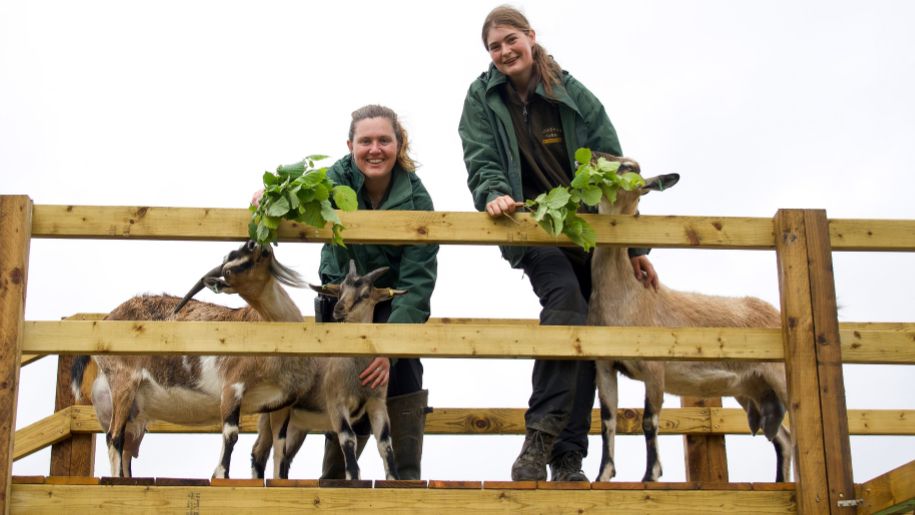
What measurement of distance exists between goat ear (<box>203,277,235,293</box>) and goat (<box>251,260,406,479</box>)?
630 millimetres

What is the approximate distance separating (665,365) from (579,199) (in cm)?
303

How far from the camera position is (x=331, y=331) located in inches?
239

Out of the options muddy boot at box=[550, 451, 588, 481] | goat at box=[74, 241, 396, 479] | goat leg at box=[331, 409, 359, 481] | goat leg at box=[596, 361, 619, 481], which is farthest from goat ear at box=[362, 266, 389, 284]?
muddy boot at box=[550, 451, 588, 481]

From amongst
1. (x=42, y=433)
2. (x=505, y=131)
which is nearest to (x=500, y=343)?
(x=505, y=131)

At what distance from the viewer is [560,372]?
692 cm

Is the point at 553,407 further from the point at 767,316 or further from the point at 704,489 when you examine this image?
the point at 767,316

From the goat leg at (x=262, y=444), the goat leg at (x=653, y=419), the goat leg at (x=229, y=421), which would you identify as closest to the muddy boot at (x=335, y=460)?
the goat leg at (x=262, y=444)

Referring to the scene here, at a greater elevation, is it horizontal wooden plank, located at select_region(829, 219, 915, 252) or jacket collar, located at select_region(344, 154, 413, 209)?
jacket collar, located at select_region(344, 154, 413, 209)

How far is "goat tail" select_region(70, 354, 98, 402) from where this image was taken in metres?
9.59

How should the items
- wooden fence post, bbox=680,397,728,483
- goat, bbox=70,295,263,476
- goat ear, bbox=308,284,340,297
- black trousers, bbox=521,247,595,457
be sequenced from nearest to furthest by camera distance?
1. black trousers, bbox=521,247,595,457
2. goat ear, bbox=308,284,340,297
3. goat, bbox=70,295,263,476
4. wooden fence post, bbox=680,397,728,483

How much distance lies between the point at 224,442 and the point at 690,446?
150 inches

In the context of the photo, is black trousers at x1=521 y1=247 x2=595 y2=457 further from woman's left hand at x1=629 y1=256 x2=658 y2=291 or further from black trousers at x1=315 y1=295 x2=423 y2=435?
black trousers at x1=315 y1=295 x2=423 y2=435

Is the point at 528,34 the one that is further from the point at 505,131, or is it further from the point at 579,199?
the point at 579,199

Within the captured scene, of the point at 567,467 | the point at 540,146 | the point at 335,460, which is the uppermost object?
the point at 540,146
